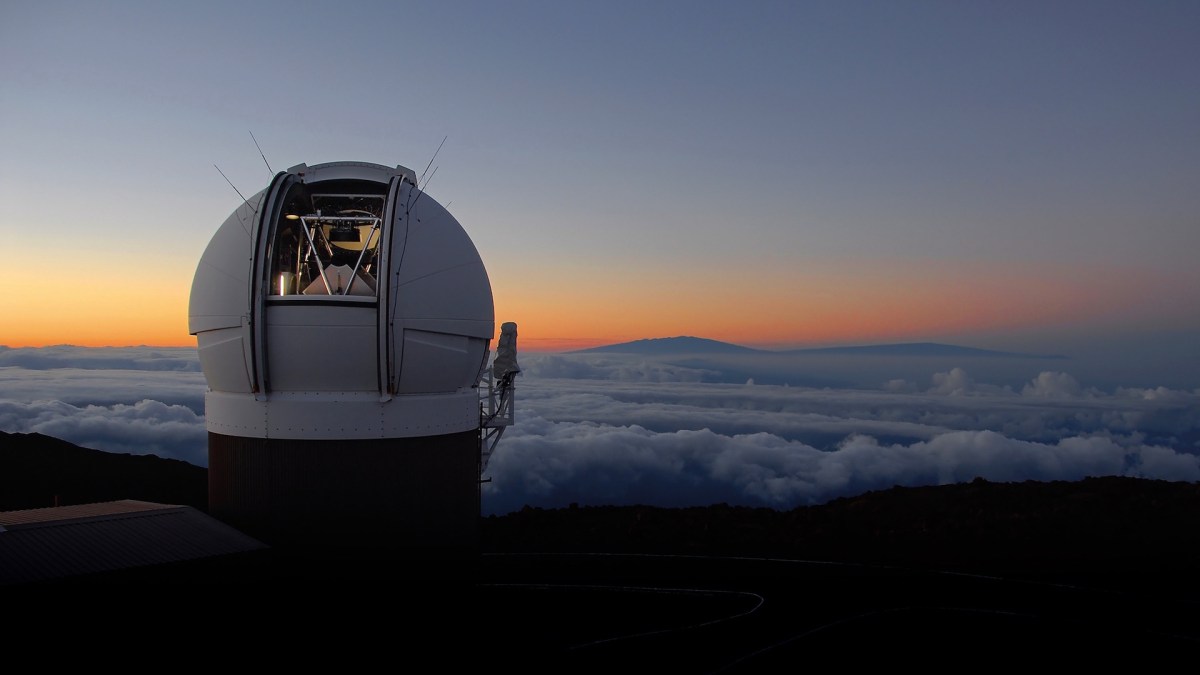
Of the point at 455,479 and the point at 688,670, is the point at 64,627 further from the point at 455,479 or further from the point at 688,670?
the point at 688,670

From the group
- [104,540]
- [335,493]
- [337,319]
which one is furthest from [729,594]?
[104,540]

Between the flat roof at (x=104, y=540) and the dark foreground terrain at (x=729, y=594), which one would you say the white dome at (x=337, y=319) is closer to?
the flat roof at (x=104, y=540)

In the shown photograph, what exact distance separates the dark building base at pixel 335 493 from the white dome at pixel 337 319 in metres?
0.25

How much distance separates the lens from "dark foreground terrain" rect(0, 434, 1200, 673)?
32.7ft

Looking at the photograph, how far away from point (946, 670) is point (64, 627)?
1032cm

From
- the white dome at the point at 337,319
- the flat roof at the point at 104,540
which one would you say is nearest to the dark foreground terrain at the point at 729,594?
the flat roof at the point at 104,540

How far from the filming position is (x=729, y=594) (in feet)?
43.9

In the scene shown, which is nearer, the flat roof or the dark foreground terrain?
the flat roof

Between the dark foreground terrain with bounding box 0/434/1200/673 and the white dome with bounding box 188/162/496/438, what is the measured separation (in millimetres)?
2109

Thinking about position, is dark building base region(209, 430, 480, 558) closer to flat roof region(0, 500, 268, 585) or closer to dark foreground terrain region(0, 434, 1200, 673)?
dark foreground terrain region(0, 434, 1200, 673)

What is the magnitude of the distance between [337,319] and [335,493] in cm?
250

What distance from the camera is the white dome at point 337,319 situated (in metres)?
11.0

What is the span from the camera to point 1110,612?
12.2 metres

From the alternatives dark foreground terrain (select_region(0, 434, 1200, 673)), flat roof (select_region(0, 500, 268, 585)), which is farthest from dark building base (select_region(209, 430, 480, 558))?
flat roof (select_region(0, 500, 268, 585))
